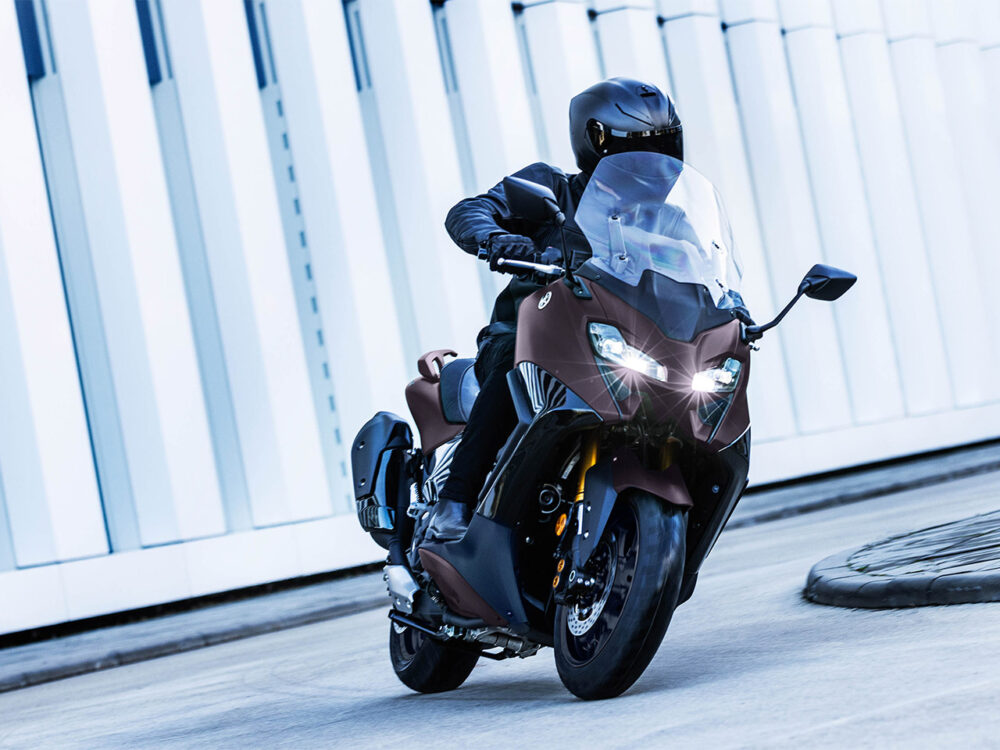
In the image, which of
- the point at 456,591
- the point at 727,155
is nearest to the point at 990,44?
the point at 727,155

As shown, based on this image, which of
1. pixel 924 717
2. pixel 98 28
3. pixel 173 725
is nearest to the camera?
pixel 924 717

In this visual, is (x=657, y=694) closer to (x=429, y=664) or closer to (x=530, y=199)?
(x=429, y=664)

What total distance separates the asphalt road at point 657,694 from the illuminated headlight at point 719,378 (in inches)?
29.9

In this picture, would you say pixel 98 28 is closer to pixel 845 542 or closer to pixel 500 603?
pixel 845 542

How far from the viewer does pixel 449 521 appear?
404 cm

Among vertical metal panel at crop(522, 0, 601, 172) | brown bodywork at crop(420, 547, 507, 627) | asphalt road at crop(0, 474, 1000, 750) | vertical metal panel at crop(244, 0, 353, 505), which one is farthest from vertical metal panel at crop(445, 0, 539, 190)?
brown bodywork at crop(420, 547, 507, 627)

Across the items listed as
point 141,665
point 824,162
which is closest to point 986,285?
point 824,162

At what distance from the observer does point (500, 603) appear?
3.76m

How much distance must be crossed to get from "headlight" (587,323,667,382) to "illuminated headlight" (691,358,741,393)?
9 cm

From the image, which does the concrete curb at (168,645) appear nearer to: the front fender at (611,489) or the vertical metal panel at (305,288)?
the vertical metal panel at (305,288)

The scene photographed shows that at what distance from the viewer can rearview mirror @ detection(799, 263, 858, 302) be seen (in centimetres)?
368

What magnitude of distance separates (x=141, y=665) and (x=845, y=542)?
166 inches

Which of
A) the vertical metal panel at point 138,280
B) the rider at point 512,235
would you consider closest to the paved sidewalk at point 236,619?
the vertical metal panel at point 138,280

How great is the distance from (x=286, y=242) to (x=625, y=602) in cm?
979
